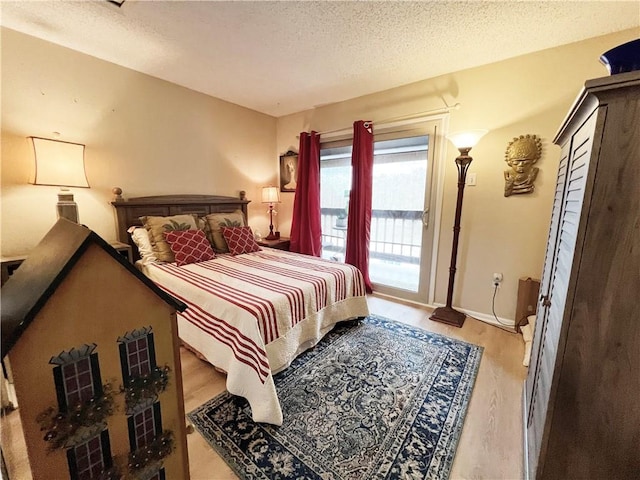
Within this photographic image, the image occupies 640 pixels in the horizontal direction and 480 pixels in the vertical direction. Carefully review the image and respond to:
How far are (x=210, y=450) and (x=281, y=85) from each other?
3.16 meters

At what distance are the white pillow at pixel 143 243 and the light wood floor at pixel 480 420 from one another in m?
0.96

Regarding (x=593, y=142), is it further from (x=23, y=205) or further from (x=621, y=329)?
(x=23, y=205)

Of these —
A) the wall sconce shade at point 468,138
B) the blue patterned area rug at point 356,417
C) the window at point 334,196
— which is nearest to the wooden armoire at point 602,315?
the blue patterned area rug at point 356,417

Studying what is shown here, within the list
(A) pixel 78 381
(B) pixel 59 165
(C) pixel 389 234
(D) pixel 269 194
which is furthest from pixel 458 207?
(B) pixel 59 165

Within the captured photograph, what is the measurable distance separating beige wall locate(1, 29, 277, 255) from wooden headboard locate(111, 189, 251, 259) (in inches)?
3.7

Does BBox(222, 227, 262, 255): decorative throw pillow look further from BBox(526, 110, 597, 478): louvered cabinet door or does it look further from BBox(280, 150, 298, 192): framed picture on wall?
BBox(526, 110, 597, 478): louvered cabinet door

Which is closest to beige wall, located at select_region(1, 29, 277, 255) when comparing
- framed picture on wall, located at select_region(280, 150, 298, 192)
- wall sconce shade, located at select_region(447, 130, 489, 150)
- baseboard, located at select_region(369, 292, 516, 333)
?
framed picture on wall, located at select_region(280, 150, 298, 192)

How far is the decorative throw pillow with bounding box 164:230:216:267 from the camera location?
2414mm

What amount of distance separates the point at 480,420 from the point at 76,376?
1842 mm

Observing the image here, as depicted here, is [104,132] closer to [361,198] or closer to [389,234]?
[361,198]

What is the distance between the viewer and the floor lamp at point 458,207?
7.51ft

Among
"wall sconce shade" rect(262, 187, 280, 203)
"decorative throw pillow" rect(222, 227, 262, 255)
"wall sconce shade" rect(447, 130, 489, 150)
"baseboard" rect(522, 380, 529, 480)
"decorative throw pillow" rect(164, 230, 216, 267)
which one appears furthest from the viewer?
"wall sconce shade" rect(262, 187, 280, 203)

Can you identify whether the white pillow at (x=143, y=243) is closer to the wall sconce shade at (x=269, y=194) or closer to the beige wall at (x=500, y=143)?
the wall sconce shade at (x=269, y=194)

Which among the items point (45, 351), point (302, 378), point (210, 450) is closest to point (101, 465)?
point (45, 351)
